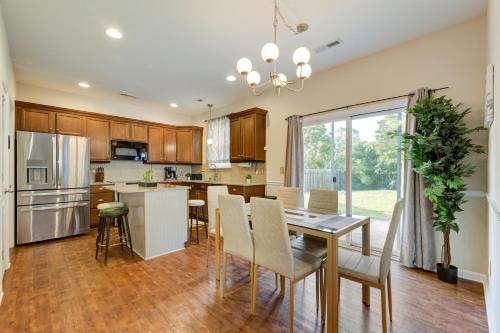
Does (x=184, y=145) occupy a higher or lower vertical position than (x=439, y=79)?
lower

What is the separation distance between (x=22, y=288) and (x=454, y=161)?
15.9ft

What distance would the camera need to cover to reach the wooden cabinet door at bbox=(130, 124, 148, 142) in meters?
5.60

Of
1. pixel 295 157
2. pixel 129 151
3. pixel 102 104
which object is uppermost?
pixel 102 104

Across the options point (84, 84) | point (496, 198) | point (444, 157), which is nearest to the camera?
point (496, 198)

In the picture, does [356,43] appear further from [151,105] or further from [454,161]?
[151,105]

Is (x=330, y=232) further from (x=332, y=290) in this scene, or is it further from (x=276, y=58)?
(x=276, y=58)

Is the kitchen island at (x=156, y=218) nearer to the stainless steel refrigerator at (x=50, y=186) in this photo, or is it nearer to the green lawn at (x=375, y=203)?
the stainless steel refrigerator at (x=50, y=186)

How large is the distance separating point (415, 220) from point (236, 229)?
92.0 inches

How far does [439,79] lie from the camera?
109 inches

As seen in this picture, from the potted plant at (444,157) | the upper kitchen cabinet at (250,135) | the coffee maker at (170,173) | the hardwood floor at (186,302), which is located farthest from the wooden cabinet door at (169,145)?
the potted plant at (444,157)

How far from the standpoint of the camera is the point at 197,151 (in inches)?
260

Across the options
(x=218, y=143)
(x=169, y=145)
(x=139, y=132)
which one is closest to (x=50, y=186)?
(x=139, y=132)

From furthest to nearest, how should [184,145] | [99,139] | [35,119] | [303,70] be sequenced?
[184,145]
[99,139]
[35,119]
[303,70]

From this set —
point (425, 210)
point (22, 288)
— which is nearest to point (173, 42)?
point (22, 288)
